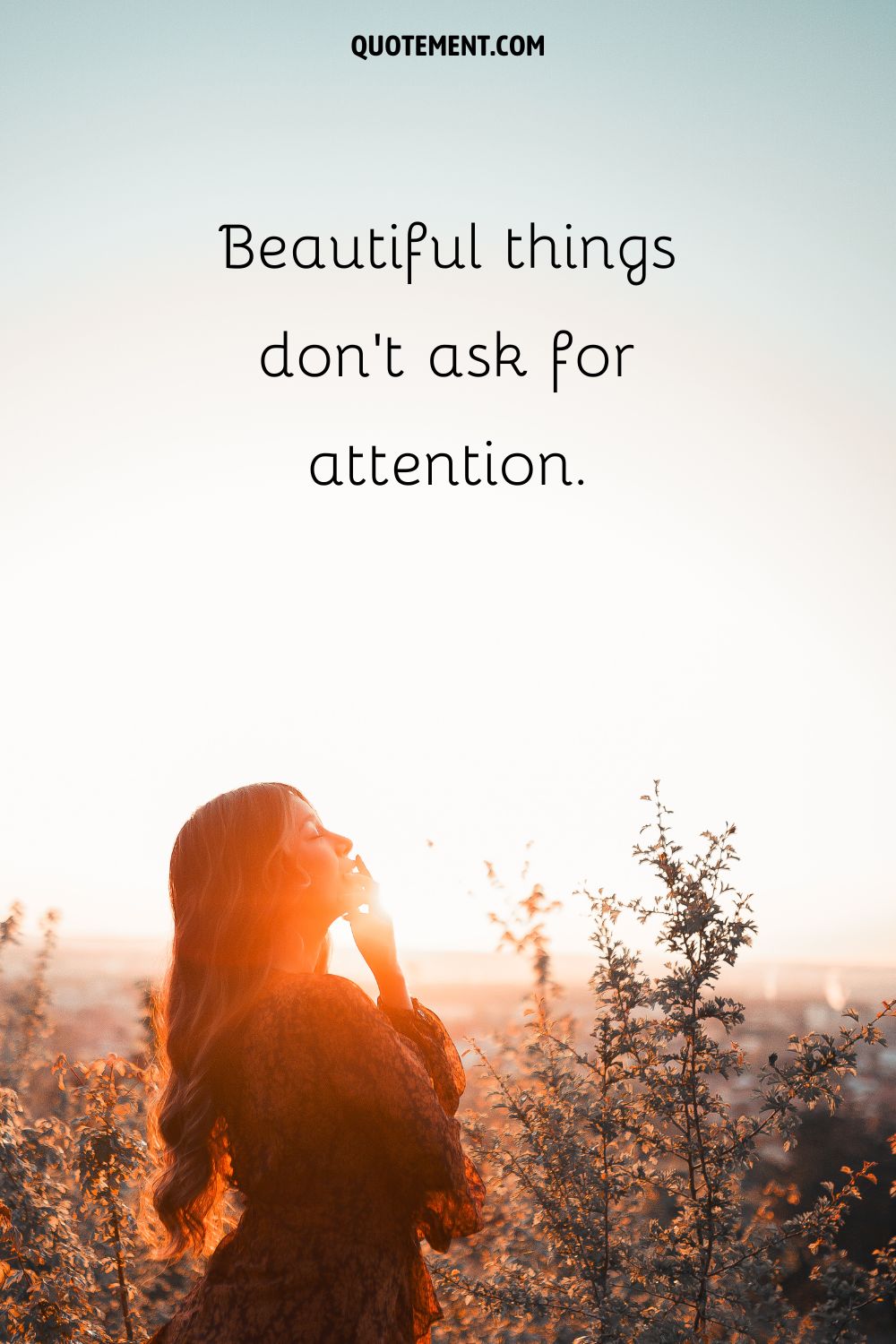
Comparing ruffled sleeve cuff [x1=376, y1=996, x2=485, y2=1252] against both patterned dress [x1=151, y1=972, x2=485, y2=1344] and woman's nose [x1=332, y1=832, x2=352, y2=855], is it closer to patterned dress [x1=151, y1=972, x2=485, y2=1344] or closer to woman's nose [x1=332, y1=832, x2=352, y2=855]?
patterned dress [x1=151, y1=972, x2=485, y2=1344]

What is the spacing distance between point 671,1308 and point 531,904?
1.23m

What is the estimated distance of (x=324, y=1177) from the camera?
1785mm

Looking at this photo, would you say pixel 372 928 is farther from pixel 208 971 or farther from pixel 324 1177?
pixel 324 1177

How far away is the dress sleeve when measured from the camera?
176 cm

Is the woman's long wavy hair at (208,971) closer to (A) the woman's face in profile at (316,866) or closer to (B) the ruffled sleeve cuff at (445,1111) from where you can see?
(A) the woman's face in profile at (316,866)

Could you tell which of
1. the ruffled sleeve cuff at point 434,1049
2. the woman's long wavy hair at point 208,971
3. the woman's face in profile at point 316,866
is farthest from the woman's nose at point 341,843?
the ruffled sleeve cuff at point 434,1049

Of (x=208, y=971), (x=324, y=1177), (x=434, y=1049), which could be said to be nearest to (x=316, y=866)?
(x=208, y=971)

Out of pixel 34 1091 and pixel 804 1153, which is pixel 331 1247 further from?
pixel 34 1091

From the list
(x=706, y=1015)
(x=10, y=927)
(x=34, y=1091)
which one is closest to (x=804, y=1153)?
(x=706, y=1015)

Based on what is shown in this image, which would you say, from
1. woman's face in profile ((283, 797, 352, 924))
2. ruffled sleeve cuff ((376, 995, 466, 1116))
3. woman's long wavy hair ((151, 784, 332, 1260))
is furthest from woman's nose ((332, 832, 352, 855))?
ruffled sleeve cuff ((376, 995, 466, 1116))

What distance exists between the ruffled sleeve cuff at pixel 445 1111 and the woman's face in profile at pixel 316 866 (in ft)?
0.94

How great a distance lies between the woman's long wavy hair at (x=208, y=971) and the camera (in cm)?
203

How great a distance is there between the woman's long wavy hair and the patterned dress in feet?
0.68

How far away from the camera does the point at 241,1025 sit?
197 cm
